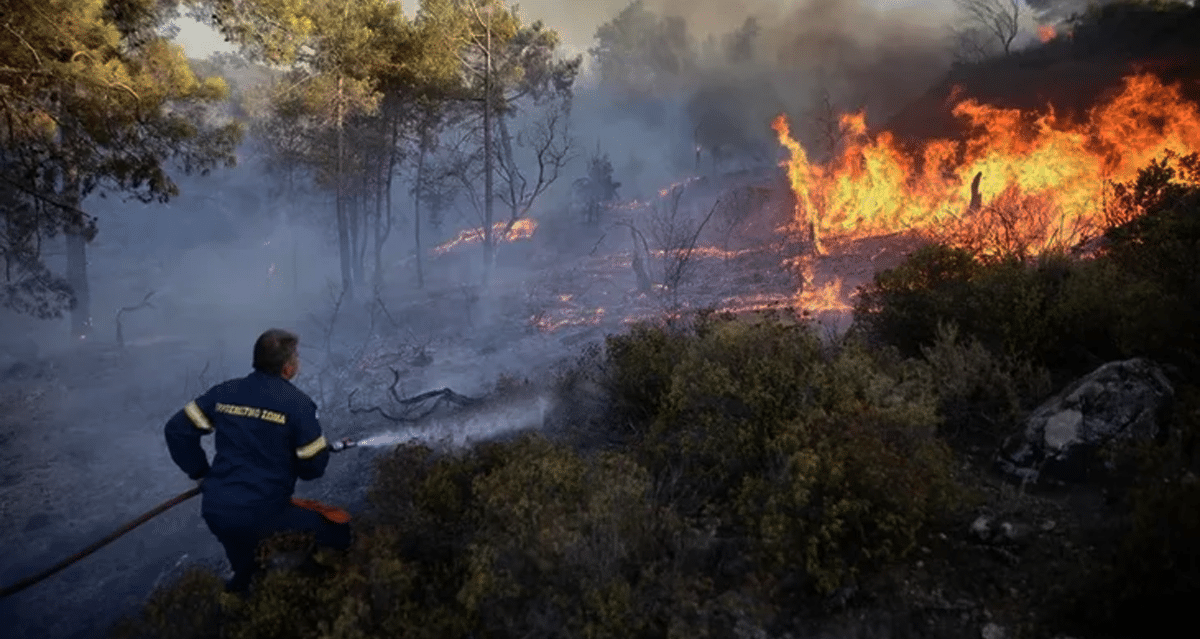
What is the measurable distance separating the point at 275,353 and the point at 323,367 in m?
11.6

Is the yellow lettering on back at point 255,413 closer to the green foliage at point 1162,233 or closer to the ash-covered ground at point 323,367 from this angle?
the ash-covered ground at point 323,367

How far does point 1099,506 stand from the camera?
4.22 m

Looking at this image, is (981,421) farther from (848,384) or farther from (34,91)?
(34,91)

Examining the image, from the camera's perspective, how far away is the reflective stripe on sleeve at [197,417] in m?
4.59

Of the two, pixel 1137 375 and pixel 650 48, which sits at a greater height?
pixel 650 48

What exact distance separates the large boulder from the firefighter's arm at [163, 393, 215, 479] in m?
5.67

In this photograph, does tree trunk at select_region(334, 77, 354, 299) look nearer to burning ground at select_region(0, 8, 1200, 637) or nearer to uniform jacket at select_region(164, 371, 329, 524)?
burning ground at select_region(0, 8, 1200, 637)

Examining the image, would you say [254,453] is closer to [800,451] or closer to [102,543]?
[102,543]

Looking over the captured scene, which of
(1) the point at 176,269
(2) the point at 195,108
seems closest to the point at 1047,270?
(2) the point at 195,108

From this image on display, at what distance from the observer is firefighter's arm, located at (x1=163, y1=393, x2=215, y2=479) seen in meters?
4.60

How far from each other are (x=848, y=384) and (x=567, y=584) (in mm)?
2819

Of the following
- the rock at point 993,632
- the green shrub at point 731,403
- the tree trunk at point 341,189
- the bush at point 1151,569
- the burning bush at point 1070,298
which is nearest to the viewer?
the bush at point 1151,569

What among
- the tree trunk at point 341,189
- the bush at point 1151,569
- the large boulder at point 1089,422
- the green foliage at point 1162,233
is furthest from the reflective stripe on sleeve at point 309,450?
the tree trunk at point 341,189

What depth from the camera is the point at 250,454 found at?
14.9 ft
